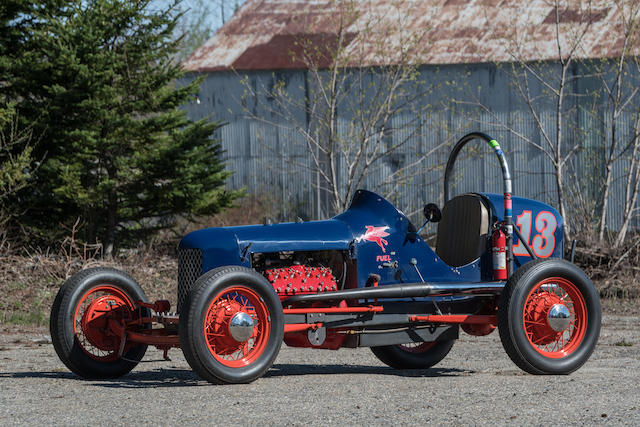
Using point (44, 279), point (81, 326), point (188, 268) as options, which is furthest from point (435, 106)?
point (81, 326)

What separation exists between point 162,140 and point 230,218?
13.0ft

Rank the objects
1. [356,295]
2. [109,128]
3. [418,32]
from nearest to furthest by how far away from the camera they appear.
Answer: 1. [356,295]
2. [109,128]
3. [418,32]

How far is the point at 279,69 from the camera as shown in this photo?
23.5 meters

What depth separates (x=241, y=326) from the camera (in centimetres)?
686

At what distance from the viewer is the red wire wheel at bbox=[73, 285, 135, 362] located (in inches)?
307

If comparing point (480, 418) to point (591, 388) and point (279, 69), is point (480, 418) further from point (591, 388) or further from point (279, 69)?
point (279, 69)

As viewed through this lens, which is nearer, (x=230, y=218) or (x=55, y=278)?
(x=55, y=278)

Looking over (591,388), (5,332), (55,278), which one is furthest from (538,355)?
(55,278)

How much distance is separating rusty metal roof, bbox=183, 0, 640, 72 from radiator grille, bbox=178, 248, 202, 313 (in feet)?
46.6

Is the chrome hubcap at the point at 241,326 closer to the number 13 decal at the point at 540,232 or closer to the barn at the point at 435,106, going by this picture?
the number 13 decal at the point at 540,232

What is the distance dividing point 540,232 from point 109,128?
991cm

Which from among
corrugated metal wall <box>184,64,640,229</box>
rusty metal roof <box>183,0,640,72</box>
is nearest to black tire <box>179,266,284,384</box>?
corrugated metal wall <box>184,64,640,229</box>

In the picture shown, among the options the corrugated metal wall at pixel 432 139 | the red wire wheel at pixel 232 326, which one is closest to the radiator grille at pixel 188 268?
the red wire wheel at pixel 232 326

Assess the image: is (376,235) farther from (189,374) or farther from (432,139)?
(432,139)
